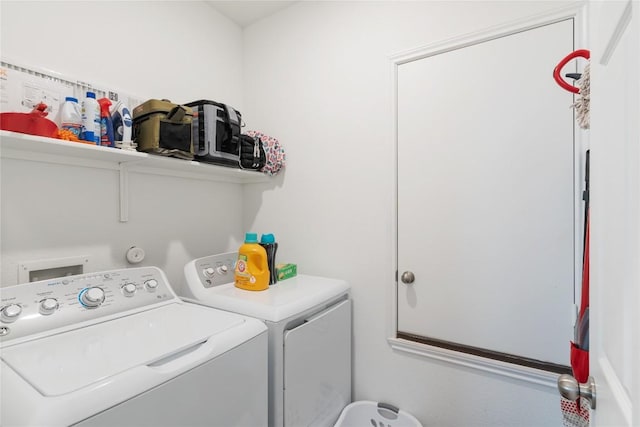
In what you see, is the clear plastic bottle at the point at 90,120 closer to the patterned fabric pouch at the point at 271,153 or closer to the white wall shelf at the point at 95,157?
the white wall shelf at the point at 95,157

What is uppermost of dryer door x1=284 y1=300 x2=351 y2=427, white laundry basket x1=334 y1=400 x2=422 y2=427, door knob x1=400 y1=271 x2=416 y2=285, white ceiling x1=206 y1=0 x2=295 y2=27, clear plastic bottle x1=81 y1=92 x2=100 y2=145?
white ceiling x1=206 y1=0 x2=295 y2=27

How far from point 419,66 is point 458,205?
0.76 m

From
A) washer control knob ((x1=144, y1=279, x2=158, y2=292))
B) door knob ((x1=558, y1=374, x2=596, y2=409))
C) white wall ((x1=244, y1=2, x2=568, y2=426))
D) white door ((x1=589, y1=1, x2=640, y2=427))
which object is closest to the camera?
white door ((x1=589, y1=1, x2=640, y2=427))

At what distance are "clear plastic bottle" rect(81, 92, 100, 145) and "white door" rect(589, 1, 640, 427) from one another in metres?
1.63

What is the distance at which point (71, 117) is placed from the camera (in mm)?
1211

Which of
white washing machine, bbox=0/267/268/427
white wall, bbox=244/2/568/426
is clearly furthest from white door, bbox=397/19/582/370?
white washing machine, bbox=0/267/268/427

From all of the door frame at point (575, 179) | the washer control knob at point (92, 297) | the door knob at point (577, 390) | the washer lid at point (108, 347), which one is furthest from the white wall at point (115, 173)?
the door knob at point (577, 390)

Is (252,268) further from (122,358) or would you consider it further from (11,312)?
(11,312)

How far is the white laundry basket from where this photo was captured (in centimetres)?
158

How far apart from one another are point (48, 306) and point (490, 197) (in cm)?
185

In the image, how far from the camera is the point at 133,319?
3.77ft

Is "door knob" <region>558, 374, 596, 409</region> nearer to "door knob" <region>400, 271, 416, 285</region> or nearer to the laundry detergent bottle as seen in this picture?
"door knob" <region>400, 271, 416, 285</region>

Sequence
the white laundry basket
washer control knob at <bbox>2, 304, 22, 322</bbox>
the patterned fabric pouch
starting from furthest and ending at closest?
the patterned fabric pouch, the white laundry basket, washer control knob at <bbox>2, 304, 22, 322</bbox>

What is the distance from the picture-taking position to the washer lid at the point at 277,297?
1.24m
